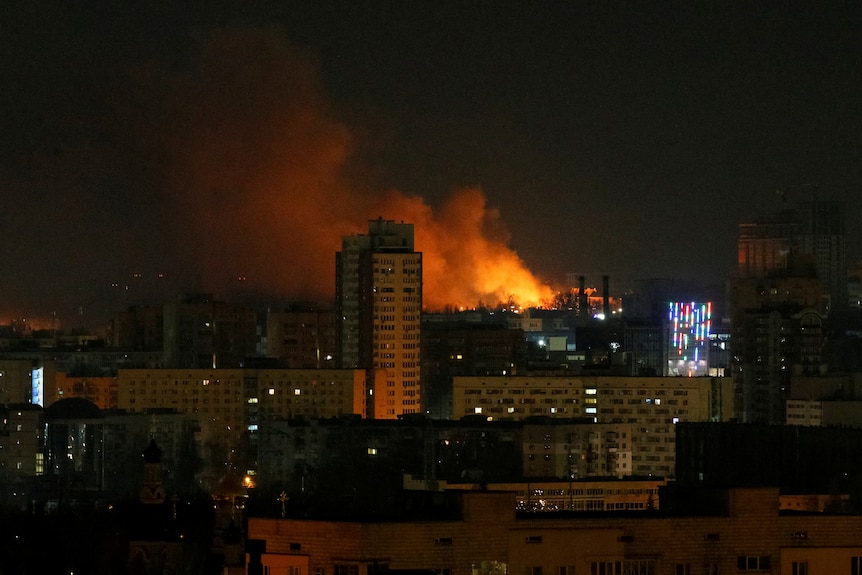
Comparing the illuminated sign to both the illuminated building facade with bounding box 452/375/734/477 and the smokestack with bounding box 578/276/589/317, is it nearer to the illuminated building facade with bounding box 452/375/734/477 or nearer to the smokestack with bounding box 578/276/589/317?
the illuminated building facade with bounding box 452/375/734/477

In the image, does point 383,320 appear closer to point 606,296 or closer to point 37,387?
point 37,387

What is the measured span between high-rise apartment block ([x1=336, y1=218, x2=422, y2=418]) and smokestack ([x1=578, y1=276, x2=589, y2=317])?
26.6 m

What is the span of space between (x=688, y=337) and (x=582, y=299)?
11970 millimetres

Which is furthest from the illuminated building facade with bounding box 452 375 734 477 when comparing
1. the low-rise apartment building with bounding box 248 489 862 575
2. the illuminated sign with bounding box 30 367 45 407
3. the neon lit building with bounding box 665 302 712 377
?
the low-rise apartment building with bounding box 248 489 862 575

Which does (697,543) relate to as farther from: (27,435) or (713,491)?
(27,435)

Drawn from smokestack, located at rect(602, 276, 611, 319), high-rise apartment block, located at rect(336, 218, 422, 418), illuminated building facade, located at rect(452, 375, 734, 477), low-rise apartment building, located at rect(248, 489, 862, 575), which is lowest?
low-rise apartment building, located at rect(248, 489, 862, 575)

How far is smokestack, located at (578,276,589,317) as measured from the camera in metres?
78.5

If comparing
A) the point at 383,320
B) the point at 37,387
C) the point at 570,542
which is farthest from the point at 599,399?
the point at 570,542

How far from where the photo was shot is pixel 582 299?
260 feet

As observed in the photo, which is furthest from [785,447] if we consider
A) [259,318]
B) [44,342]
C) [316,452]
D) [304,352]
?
[44,342]

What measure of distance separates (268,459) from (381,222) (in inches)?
385

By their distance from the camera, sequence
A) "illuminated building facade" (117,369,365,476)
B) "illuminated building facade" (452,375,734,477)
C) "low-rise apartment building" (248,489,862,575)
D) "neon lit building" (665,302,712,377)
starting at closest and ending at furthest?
"low-rise apartment building" (248,489,862,575) < "illuminated building facade" (452,375,734,477) < "illuminated building facade" (117,369,365,476) < "neon lit building" (665,302,712,377)

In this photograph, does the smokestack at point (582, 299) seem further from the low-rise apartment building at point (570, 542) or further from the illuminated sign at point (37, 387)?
the low-rise apartment building at point (570, 542)

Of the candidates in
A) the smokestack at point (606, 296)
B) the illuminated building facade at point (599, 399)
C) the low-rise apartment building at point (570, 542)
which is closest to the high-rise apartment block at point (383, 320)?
the illuminated building facade at point (599, 399)
